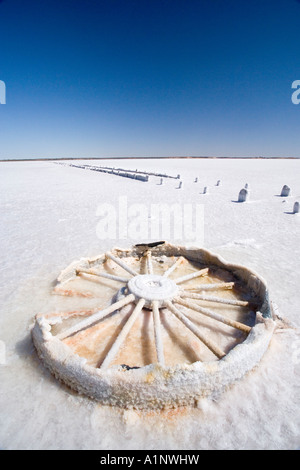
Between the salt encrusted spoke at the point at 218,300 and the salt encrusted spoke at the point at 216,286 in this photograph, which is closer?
the salt encrusted spoke at the point at 218,300

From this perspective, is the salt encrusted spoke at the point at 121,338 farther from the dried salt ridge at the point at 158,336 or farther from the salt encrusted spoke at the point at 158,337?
the salt encrusted spoke at the point at 158,337

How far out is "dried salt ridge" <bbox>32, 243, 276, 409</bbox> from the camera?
1.79 meters

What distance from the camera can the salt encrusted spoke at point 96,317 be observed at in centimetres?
233

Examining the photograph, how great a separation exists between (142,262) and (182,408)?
274cm

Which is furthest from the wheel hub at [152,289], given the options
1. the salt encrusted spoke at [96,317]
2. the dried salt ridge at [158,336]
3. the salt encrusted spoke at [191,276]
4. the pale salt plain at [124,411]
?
the pale salt plain at [124,411]

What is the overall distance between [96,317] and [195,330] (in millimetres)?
1059

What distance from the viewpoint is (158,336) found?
89.9 inches

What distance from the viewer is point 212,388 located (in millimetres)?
1861

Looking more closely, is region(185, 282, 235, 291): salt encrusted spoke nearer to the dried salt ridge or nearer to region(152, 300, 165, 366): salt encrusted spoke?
the dried salt ridge

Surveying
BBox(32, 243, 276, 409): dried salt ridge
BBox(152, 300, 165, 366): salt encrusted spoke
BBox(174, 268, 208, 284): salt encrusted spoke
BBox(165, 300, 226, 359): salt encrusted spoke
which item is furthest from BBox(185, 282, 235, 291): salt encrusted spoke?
BBox(152, 300, 165, 366): salt encrusted spoke

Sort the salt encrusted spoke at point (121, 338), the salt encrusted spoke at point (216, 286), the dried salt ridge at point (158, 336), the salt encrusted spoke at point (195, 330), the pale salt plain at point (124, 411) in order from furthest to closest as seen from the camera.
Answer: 1. the salt encrusted spoke at point (216, 286)
2. the salt encrusted spoke at point (195, 330)
3. the salt encrusted spoke at point (121, 338)
4. the dried salt ridge at point (158, 336)
5. the pale salt plain at point (124, 411)

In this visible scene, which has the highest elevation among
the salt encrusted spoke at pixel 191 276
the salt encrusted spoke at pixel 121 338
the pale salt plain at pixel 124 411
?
the salt encrusted spoke at pixel 191 276

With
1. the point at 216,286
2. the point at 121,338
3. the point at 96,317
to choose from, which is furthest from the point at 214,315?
the point at 96,317
